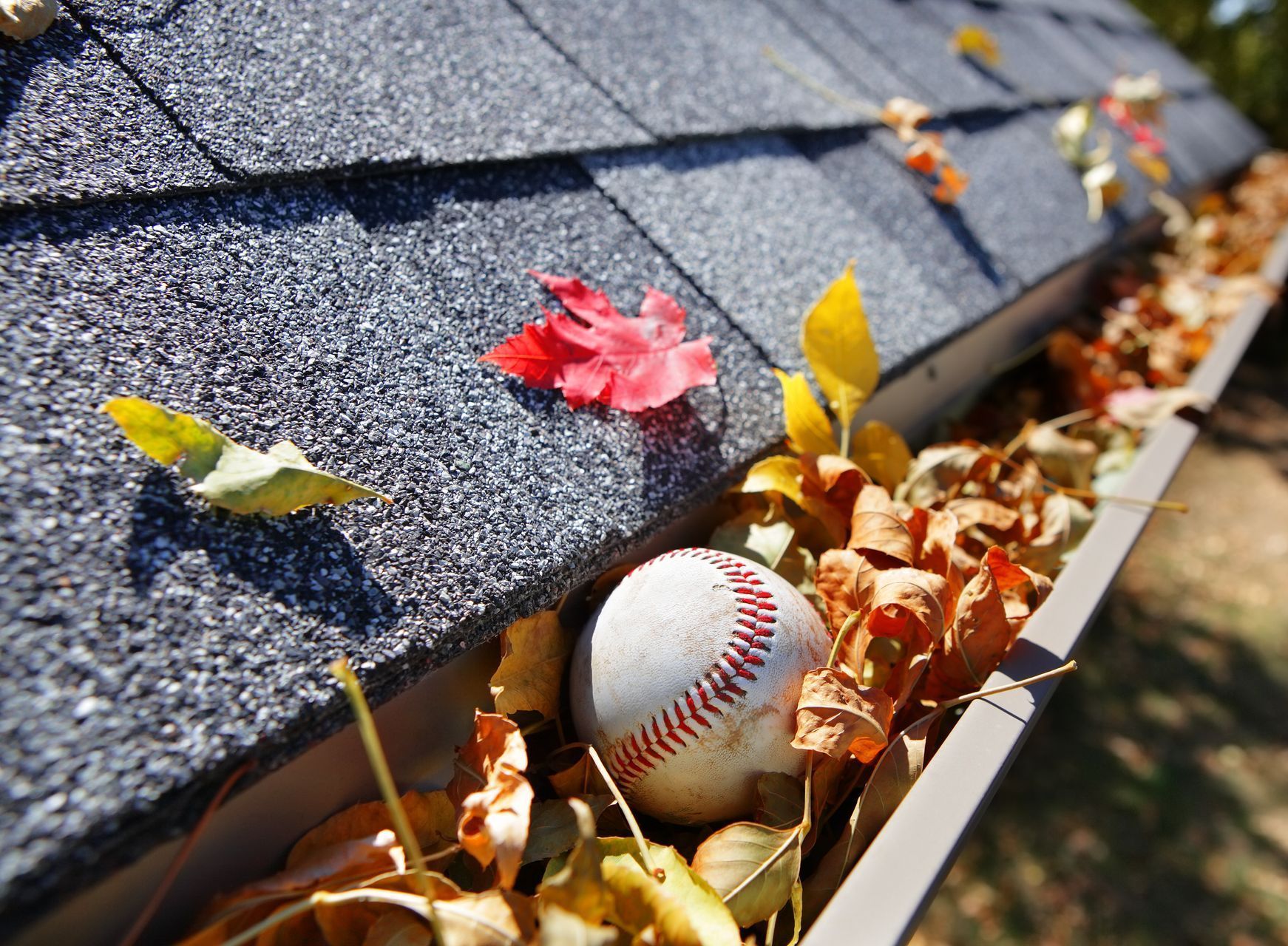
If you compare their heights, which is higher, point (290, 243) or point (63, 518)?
point (290, 243)

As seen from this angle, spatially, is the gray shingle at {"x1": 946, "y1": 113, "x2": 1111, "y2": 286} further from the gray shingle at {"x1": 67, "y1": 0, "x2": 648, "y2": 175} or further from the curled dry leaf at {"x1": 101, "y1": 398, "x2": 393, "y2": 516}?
the curled dry leaf at {"x1": 101, "y1": 398, "x2": 393, "y2": 516}

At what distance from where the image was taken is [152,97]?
3.61 feet

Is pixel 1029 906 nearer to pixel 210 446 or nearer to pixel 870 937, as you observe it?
pixel 870 937

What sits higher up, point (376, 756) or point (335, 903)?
point (376, 756)

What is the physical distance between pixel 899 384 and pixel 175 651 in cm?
133

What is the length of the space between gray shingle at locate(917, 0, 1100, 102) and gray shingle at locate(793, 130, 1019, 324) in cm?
129

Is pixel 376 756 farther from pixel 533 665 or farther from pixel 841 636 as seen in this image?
pixel 841 636

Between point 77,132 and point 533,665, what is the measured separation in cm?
81

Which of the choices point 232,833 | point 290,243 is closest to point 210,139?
point 290,243

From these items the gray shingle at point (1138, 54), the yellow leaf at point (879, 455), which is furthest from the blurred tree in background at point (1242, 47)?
the yellow leaf at point (879, 455)

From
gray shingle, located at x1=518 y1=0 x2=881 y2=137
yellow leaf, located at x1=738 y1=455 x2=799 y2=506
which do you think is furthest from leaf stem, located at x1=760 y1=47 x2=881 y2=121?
yellow leaf, located at x1=738 y1=455 x2=799 y2=506

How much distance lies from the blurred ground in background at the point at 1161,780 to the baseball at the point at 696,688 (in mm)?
1461

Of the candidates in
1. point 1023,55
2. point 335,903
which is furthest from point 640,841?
point 1023,55

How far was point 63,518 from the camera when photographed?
772 millimetres
